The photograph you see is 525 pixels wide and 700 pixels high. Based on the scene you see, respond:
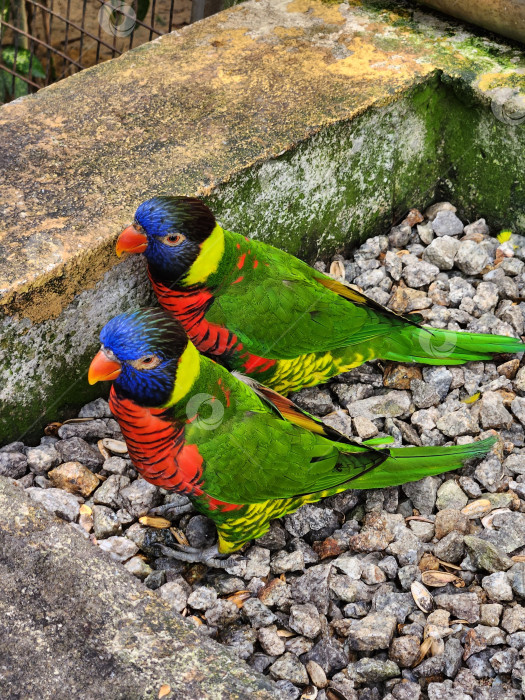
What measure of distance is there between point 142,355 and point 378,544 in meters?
0.93

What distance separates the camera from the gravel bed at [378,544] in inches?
84.0

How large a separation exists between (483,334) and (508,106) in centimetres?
95

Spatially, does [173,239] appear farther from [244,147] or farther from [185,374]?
[244,147]

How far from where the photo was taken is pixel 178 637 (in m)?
1.81

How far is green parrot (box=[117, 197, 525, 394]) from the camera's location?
2494 mm

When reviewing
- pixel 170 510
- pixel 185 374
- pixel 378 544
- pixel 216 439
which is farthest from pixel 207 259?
pixel 378 544

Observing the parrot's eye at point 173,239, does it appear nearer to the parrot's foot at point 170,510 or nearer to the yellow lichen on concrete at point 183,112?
the yellow lichen on concrete at point 183,112

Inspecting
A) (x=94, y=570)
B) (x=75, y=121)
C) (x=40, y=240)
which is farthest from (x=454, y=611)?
(x=75, y=121)

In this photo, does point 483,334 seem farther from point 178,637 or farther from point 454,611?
point 178,637

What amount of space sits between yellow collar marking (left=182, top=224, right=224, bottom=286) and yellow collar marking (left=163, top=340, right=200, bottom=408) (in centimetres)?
38

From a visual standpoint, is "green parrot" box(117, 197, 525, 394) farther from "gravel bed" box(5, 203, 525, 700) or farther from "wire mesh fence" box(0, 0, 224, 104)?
"wire mesh fence" box(0, 0, 224, 104)

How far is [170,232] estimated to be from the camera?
2451mm

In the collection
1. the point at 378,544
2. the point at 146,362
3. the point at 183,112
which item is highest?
the point at 183,112

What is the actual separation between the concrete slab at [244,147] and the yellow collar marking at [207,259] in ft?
0.97
